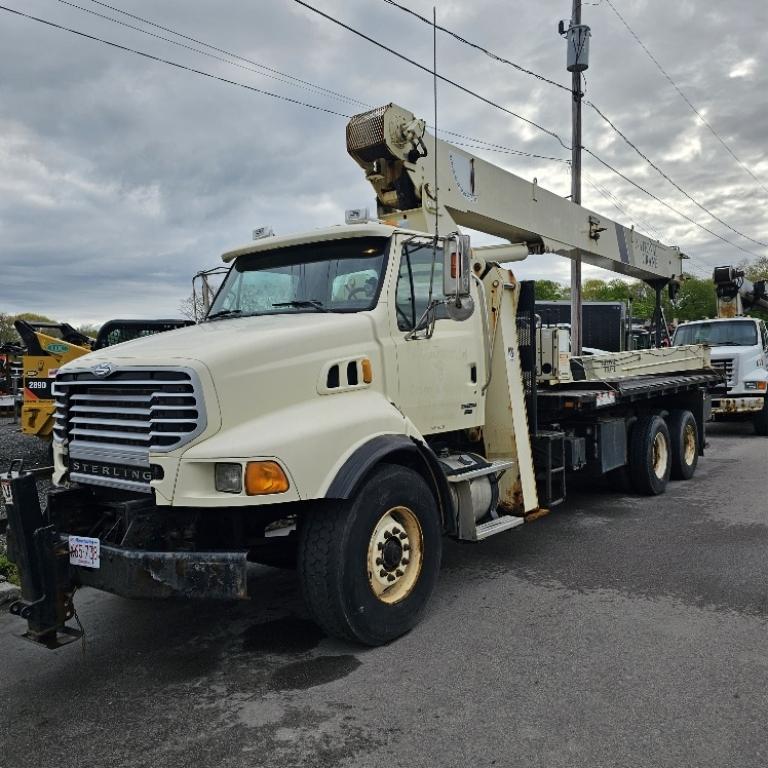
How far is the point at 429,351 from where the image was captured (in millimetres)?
5031

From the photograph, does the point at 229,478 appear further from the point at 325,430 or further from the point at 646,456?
the point at 646,456

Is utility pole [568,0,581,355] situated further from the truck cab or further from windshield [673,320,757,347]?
the truck cab

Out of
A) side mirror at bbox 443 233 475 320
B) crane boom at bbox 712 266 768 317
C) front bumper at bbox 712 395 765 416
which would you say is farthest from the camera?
crane boom at bbox 712 266 768 317

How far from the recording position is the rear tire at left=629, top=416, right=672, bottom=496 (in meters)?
8.41

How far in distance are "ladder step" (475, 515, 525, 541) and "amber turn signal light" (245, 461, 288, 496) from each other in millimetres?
1902

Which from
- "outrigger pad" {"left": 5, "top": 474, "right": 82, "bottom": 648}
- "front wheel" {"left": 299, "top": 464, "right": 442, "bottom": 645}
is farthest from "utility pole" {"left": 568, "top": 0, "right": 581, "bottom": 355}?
"outrigger pad" {"left": 5, "top": 474, "right": 82, "bottom": 648}

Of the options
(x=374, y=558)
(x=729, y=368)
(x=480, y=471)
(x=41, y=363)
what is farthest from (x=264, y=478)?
(x=729, y=368)

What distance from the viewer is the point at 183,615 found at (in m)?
4.95

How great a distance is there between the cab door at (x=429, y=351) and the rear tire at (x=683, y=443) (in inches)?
194

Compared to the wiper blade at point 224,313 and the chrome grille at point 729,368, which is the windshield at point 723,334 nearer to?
the chrome grille at point 729,368

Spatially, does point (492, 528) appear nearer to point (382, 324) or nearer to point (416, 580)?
point (416, 580)

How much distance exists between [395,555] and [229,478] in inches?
50.0

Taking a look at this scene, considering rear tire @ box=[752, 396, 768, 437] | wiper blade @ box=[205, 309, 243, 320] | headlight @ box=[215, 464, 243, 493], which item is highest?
wiper blade @ box=[205, 309, 243, 320]

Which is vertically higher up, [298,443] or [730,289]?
[730,289]
